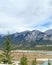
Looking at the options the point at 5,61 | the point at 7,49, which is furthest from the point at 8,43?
the point at 5,61

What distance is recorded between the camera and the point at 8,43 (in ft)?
126

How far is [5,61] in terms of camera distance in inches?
1417

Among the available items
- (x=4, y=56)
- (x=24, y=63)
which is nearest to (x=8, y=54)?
(x=4, y=56)

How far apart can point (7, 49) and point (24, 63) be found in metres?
3.90

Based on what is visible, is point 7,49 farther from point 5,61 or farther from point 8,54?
point 5,61

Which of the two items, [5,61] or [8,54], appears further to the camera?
[8,54]

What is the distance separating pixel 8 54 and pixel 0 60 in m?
5.06

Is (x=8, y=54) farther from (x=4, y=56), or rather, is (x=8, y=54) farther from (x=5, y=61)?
(x=5, y=61)

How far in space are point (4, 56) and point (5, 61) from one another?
3.38 m

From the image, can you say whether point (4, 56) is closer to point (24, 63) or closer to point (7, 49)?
point (7, 49)

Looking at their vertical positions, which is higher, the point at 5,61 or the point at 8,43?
the point at 8,43

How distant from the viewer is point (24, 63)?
3834cm

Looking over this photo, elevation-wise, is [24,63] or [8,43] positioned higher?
[8,43]

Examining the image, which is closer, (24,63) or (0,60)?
(0,60)
